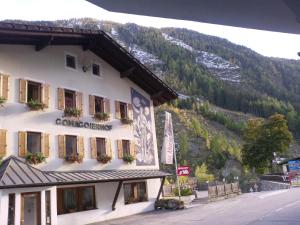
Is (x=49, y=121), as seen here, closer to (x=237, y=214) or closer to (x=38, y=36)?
(x=38, y=36)

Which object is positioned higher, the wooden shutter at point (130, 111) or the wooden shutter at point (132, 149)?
the wooden shutter at point (130, 111)

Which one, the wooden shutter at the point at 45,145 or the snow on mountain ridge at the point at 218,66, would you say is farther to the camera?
the snow on mountain ridge at the point at 218,66

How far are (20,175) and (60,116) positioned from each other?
14.8ft

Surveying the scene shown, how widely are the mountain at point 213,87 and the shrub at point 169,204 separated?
32294mm

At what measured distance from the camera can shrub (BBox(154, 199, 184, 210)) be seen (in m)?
23.2

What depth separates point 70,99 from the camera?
66.6 ft

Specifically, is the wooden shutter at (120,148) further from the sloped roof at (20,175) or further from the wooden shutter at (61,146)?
the sloped roof at (20,175)

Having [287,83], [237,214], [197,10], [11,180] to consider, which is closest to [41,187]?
[11,180]

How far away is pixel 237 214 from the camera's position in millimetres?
18438

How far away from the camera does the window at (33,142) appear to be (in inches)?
691

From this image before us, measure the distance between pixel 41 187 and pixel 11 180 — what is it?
1.60 meters

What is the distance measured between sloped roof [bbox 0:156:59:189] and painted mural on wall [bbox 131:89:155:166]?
323 inches

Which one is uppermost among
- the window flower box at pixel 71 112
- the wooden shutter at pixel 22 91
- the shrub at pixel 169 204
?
the wooden shutter at pixel 22 91

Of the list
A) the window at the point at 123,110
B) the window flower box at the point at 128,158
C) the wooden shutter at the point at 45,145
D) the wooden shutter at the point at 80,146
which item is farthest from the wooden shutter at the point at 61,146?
the window at the point at 123,110
